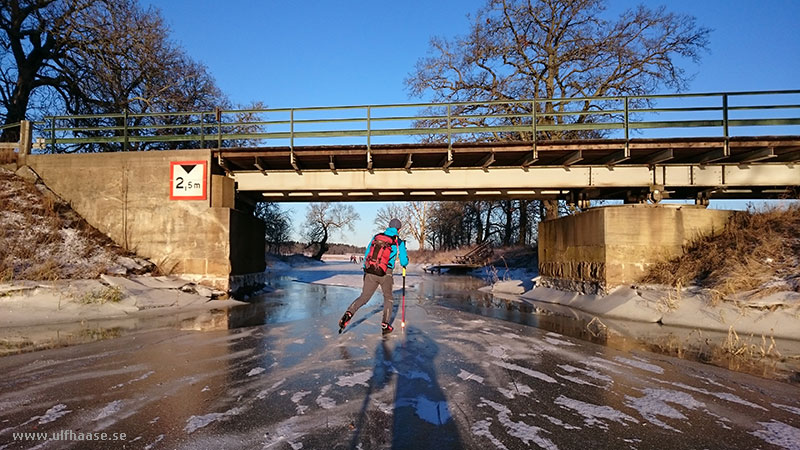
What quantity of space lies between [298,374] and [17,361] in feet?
12.9

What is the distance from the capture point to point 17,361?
574cm

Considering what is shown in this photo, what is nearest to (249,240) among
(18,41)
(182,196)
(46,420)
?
(182,196)

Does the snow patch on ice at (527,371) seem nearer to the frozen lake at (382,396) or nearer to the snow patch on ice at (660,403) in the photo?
the frozen lake at (382,396)

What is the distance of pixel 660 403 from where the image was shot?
439cm

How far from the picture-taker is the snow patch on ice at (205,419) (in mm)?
3629

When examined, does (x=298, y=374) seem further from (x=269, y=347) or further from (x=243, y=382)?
(x=269, y=347)

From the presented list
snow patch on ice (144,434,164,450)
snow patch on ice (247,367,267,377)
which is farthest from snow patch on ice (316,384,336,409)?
snow patch on ice (144,434,164,450)

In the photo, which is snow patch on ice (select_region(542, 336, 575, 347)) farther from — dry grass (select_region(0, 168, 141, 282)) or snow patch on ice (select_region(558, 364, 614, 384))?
dry grass (select_region(0, 168, 141, 282))

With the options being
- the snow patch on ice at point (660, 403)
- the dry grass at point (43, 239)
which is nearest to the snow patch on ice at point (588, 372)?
the snow patch on ice at point (660, 403)

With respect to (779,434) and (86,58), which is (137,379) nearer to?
(779,434)

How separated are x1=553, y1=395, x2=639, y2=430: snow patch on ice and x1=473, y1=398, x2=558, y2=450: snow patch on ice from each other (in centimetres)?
57

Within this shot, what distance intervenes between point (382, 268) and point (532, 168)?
8.87 meters

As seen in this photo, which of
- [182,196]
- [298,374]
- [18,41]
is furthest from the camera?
[18,41]

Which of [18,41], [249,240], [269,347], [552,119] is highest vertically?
[18,41]
